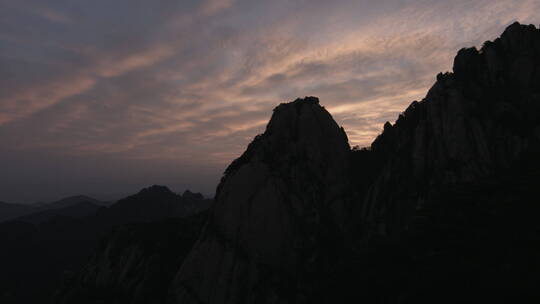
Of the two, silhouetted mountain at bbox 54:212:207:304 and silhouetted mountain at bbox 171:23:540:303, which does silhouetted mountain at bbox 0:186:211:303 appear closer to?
silhouetted mountain at bbox 54:212:207:304

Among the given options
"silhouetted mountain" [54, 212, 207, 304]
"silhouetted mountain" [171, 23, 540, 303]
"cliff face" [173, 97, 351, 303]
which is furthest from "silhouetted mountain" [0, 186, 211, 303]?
"silhouetted mountain" [171, 23, 540, 303]

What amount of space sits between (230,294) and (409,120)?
136ft

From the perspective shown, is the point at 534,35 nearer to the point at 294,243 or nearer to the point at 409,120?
the point at 409,120

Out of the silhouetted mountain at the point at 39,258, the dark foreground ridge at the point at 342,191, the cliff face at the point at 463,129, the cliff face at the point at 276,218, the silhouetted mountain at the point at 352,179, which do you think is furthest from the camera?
the silhouetted mountain at the point at 39,258

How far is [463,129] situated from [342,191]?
22337mm

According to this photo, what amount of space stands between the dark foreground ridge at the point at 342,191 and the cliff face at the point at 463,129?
6.7 inches

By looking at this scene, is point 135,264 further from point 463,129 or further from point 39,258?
A: point 39,258

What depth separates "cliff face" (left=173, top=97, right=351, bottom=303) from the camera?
52.8 metres

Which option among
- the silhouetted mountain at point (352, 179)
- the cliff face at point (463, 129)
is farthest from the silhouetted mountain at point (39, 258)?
the cliff face at point (463, 129)

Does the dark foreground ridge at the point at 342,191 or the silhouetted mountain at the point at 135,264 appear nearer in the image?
the dark foreground ridge at the point at 342,191

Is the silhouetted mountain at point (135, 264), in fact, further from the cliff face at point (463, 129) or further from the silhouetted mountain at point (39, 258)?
the cliff face at point (463, 129)

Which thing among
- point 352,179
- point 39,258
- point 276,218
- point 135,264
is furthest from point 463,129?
point 39,258

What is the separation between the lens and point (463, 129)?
4834 centimetres

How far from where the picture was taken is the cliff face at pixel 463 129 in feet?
152
